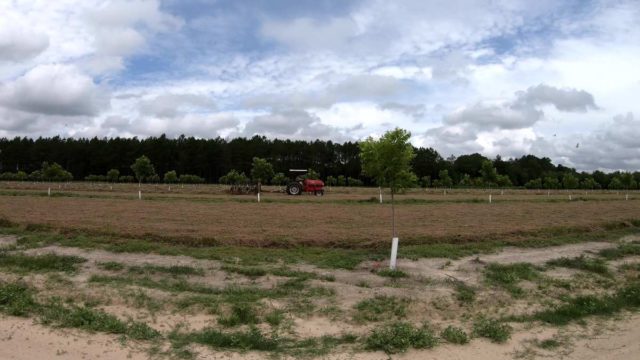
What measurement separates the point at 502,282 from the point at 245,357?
738 centimetres

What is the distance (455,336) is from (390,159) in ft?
22.3

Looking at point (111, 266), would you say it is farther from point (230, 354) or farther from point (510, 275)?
point (510, 275)

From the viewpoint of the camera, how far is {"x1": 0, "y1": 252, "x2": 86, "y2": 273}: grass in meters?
12.5

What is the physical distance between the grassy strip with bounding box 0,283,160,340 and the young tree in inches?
313

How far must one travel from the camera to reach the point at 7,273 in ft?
39.2

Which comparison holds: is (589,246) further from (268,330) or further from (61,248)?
(61,248)

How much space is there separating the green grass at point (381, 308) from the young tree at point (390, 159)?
4222 mm

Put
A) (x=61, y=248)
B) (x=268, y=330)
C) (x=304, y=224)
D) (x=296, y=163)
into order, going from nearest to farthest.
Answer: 1. (x=268, y=330)
2. (x=61, y=248)
3. (x=304, y=224)
4. (x=296, y=163)

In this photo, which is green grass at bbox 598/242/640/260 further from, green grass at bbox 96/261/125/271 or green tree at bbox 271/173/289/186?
green tree at bbox 271/173/289/186

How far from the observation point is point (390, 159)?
14.0 meters

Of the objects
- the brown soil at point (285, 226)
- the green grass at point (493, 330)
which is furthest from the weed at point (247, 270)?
the green grass at point (493, 330)

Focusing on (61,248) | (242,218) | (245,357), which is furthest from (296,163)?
(245,357)

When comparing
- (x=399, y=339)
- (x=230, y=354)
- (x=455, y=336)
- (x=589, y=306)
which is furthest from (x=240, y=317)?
(x=589, y=306)

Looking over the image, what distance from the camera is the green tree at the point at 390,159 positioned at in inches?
544
